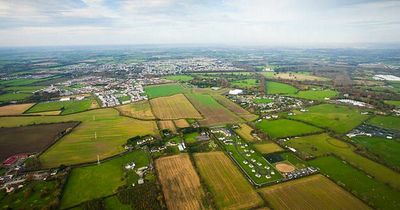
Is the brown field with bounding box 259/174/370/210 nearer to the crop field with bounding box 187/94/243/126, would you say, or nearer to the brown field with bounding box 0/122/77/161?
the crop field with bounding box 187/94/243/126

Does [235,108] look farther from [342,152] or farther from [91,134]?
[91,134]

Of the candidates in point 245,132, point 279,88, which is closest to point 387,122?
point 245,132

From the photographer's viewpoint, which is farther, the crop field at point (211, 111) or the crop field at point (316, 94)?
the crop field at point (316, 94)

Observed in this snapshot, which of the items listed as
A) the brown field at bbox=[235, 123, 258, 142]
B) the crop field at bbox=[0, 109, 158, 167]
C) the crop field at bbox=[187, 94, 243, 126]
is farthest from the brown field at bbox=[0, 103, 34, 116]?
the brown field at bbox=[235, 123, 258, 142]

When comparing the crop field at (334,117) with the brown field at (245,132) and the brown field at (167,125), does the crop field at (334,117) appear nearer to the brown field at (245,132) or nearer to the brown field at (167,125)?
the brown field at (245,132)

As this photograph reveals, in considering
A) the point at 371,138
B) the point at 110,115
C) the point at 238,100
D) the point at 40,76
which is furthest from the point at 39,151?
the point at 40,76

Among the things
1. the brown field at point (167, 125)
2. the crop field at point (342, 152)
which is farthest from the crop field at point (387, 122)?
the brown field at point (167, 125)


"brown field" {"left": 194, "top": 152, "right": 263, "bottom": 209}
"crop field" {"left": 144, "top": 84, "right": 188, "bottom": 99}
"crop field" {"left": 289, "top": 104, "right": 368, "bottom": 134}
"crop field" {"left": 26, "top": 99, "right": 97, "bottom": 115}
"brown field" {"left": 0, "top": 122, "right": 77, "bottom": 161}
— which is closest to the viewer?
"brown field" {"left": 194, "top": 152, "right": 263, "bottom": 209}
